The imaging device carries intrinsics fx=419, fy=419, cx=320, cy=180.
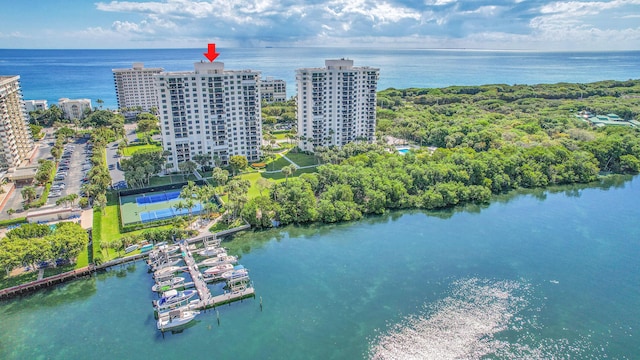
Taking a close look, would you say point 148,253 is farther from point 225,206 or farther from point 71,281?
point 225,206

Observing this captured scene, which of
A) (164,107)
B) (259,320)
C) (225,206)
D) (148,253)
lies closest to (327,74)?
(164,107)

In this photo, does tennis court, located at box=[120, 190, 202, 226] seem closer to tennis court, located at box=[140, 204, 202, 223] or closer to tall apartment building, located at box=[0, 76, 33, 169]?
tennis court, located at box=[140, 204, 202, 223]

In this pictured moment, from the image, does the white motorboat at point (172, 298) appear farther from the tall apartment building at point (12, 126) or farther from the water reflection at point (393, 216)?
the tall apartment building at point (12, 126)

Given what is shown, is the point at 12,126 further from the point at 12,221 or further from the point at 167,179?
the point at 167,179

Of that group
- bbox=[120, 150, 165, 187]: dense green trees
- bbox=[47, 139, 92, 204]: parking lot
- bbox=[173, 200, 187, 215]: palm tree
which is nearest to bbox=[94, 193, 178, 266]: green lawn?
bbox=[173, 200, 187, 215]: palm tree

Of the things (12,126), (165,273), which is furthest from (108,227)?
(12,126)
